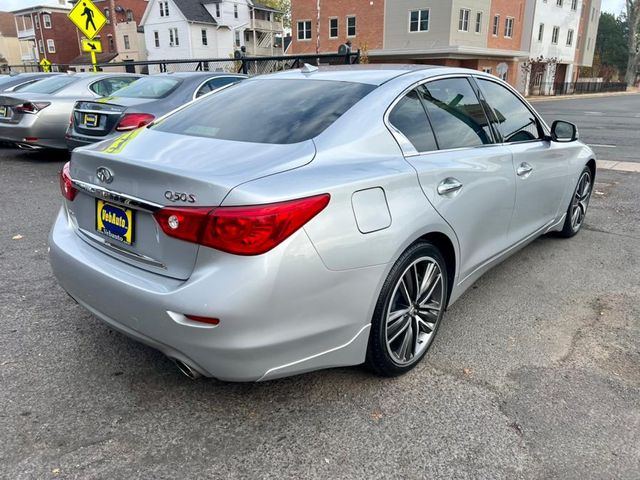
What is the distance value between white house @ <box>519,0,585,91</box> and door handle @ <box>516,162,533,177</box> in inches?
1745

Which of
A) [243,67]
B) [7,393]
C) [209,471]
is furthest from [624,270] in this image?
[243,67]

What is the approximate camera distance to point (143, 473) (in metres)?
2.18

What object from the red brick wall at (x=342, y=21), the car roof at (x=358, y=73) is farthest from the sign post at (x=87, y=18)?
the red brick wall at (x=342, y=21)

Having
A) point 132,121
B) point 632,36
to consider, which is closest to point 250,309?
point 132,121

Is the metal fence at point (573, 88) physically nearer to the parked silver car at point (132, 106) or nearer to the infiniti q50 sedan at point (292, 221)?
the parked silver car at point (132, 106)

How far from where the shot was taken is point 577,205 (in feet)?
17.1

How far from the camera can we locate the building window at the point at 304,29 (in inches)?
1614

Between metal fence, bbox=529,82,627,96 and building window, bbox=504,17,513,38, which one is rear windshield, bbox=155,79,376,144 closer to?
building window, bbox=504,17,513,38

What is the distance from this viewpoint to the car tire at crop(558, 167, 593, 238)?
5.03m

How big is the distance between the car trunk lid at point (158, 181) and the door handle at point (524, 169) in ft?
6.09

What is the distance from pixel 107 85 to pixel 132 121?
318cm

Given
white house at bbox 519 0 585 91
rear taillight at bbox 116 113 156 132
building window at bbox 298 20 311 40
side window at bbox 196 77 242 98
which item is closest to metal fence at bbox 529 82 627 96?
white house at bbox 519 0 585 91

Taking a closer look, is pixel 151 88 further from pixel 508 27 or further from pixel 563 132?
pixel 508 27

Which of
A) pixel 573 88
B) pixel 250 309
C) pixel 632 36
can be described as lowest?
pixel 573 88
